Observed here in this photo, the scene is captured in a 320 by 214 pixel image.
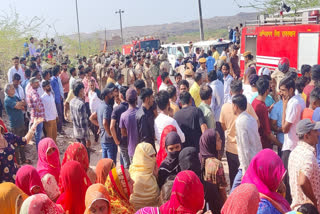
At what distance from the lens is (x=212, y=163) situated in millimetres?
4031

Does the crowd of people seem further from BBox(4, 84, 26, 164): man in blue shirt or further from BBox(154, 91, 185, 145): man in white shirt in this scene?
BBox(4, 84, 26, 164): man in blue shirt

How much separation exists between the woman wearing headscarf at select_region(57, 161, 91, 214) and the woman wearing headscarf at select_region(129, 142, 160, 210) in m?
0.55

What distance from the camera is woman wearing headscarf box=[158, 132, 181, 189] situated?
165 inches

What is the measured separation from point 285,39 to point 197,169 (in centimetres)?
781

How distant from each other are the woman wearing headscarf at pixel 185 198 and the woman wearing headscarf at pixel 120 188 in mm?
676

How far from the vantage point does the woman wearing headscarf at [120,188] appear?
363 cm

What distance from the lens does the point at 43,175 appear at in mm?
4508

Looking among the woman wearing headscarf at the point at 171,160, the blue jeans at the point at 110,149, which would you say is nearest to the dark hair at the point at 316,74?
the woman wearing headscarf at the point at 171,160

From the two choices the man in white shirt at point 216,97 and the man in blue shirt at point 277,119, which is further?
the man in white shirt at point 216,97

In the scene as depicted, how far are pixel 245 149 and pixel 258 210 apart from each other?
149 cm

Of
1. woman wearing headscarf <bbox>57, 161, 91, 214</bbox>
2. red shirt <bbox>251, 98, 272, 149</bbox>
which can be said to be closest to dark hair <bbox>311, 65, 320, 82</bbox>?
red shirt <bbox>251, 98, 272, 149</bbox>

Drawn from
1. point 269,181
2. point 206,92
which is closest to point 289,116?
point 206,92

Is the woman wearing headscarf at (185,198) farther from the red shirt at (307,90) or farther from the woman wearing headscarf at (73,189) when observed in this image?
the red shirt at (307,90)

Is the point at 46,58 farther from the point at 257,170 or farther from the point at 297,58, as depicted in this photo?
the point at 257,170
